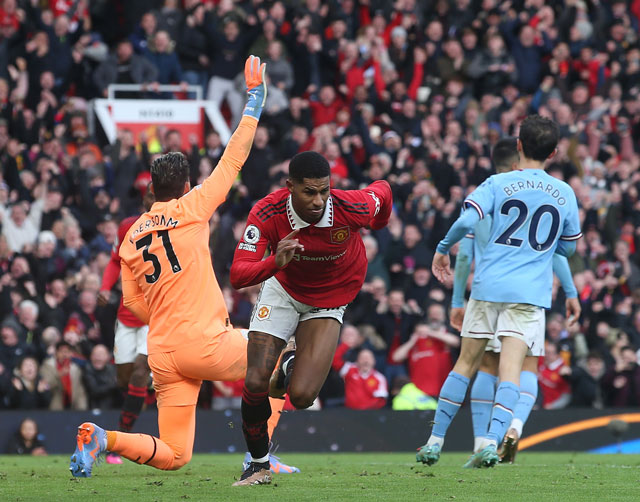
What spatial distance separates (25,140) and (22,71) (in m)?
1.47

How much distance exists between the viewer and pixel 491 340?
9859mm

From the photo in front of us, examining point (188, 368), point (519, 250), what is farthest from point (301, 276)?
point (519, 250)

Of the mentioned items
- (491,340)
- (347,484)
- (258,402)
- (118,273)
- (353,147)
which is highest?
(353,147)

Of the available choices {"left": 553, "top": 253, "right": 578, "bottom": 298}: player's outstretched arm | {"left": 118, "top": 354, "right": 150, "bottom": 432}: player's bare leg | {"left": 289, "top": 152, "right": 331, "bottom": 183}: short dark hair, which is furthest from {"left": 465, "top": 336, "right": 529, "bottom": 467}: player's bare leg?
{"left": 118, "top": 354, "right": 150, "bottom": 432}: player's bare leg

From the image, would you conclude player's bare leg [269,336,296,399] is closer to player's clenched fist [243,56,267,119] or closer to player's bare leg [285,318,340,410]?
player's bare leg [285,318,340,410]

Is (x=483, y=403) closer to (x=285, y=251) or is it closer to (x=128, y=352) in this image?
(x=285, y=251)

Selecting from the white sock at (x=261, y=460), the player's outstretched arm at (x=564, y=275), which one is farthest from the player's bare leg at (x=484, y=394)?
the white sock at (x=261, y=460)

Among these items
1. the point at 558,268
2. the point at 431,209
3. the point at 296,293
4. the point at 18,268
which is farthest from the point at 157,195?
the point at 431,209

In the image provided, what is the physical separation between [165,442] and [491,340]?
10.8 ft

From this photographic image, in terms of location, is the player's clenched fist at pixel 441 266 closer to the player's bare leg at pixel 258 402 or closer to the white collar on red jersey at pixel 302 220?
the white collar on red jersey at pixel 302 220

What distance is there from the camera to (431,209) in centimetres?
1820

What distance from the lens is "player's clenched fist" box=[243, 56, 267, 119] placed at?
27.0 feet

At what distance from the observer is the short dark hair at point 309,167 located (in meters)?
7.70

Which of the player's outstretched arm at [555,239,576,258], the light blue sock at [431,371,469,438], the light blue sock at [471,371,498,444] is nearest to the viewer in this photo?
the player's outstretched arm at [555,239,576,258]
